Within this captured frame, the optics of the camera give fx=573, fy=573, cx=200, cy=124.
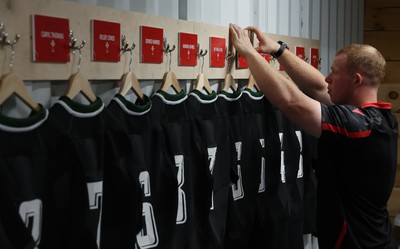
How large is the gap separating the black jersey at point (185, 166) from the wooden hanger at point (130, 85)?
0.22 feet

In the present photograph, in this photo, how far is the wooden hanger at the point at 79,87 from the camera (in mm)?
1458

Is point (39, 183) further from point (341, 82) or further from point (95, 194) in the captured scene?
point (341, 82)

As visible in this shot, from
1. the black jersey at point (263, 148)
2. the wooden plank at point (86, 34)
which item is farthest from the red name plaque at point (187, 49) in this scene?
the black jersey at point (263, 148)

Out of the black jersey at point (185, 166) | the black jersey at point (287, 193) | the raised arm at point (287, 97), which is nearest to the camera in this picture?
the black jersey at point (185, 166)

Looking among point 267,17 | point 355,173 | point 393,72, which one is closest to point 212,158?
point 355,173

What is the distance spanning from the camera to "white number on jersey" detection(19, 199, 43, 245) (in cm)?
128

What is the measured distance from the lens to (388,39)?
4137 millimetres

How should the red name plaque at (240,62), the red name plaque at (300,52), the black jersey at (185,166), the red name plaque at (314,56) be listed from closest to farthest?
1. the black jersey at (185,166)
2. the red name plaque at (240,62)
3. the red name plaque at (300,52)
4. the red name plaque at (314,56)

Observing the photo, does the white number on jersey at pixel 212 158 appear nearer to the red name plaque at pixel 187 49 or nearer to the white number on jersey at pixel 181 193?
the white number on jersey at pixel 181 193

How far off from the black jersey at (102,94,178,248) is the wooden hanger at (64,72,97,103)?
3.5 inches

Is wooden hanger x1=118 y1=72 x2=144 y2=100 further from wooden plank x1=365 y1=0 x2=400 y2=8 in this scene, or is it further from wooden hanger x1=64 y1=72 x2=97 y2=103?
wooden plank x1=365 y1=0 x2=400 y2=8

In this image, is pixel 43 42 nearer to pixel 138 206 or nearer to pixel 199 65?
pixel 138 206

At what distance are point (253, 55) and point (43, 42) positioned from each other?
898 mm

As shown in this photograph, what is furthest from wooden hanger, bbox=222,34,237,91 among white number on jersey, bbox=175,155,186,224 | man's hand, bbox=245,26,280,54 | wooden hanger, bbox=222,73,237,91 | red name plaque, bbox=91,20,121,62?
red name plaque, bbox=91,20,121,62
